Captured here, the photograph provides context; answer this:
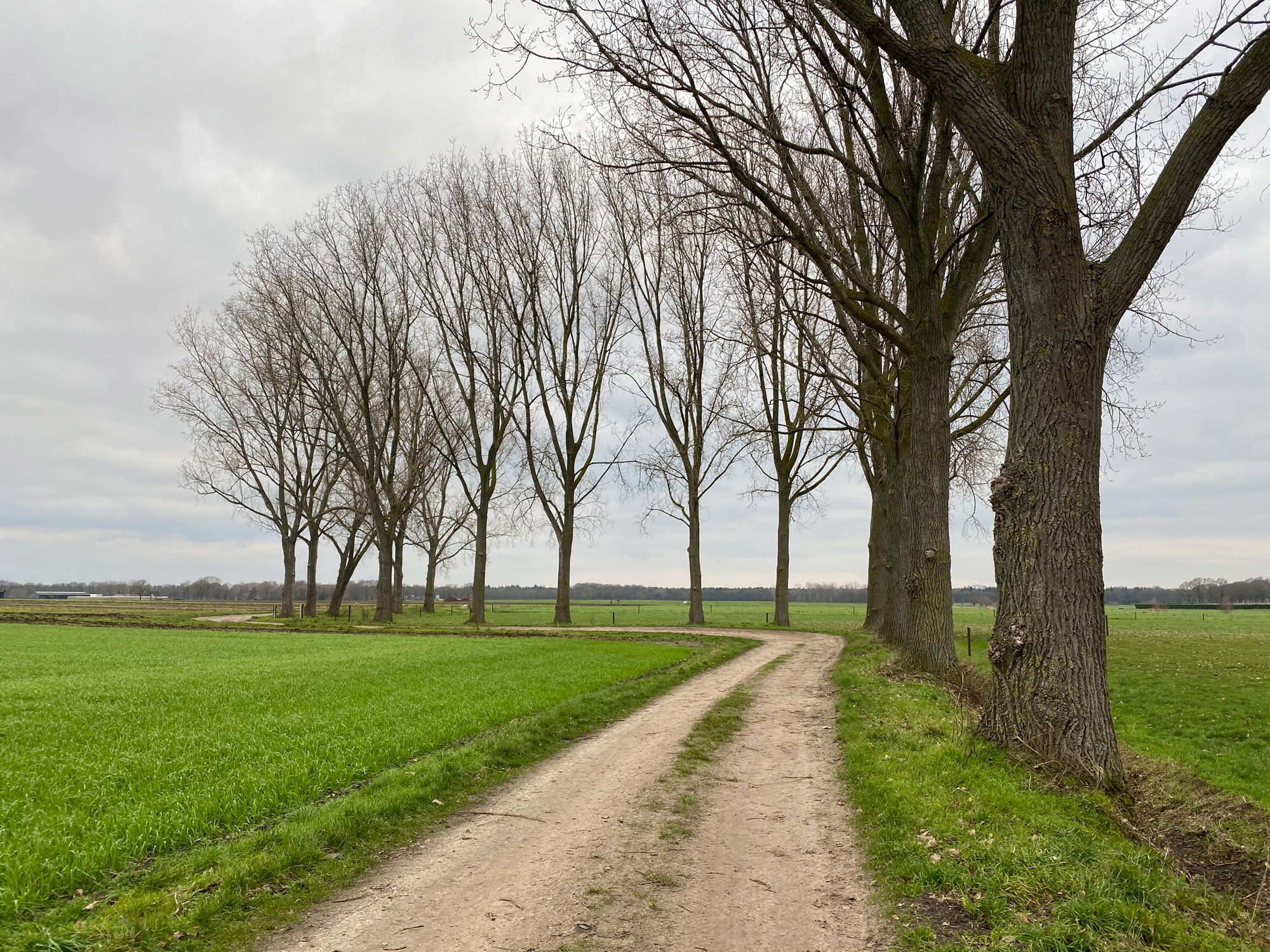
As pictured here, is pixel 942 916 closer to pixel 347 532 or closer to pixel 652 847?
pixel 652 847

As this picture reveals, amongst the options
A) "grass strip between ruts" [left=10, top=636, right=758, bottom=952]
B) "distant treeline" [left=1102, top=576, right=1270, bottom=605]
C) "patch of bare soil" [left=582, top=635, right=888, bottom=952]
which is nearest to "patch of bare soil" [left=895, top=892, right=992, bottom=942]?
"patch of bare soil" [left=582, top=635, right=888, bottom=952]

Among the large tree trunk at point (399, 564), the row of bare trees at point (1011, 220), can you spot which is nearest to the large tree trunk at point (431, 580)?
the large tree trunk at point (399, 564)

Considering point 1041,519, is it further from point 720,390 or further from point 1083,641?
point 720,390

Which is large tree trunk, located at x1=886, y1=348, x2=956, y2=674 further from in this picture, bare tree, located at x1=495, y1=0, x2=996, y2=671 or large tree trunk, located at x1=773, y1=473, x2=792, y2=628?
large tree trunk, located at x1=773, y1=473, x2=792, y2=628

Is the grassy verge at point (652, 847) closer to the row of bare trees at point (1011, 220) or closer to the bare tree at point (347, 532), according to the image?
the row of bare trees at point (1011, 220)

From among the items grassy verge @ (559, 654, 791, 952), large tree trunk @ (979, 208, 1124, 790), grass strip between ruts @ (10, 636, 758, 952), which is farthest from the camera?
large tree trunk @ (979, 208, 1124, 790)

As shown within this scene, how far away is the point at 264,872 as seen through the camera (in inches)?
189

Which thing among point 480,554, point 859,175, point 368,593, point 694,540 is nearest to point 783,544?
point 694,540

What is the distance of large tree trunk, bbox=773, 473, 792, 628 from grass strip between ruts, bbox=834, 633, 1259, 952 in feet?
86.9

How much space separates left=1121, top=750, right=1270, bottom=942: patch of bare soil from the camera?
531 cm

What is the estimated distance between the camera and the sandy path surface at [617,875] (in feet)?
13.3

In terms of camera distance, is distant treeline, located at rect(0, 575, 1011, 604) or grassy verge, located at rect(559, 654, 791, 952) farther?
distant treeline, located at rect(0, 575, 1011, 604)

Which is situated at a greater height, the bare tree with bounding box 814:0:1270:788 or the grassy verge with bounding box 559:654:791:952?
the bare tree with bounding box 814:0:1270:788

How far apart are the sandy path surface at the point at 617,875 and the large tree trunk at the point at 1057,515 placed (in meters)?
2.24
